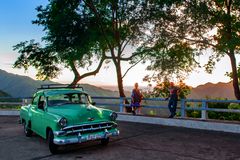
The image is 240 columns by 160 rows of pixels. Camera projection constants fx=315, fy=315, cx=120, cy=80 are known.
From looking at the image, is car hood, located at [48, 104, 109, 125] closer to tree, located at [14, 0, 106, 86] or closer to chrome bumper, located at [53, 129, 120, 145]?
chrome bumper, located at [53, 129, 120, 145]

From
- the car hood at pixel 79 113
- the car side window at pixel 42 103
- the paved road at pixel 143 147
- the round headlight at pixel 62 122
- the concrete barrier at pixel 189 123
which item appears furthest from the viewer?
the concrete barrier at pixel 189 123

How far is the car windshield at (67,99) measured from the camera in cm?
1038

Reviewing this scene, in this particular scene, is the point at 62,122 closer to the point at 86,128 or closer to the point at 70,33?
the point at 86,128

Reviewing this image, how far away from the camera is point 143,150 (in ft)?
31.1

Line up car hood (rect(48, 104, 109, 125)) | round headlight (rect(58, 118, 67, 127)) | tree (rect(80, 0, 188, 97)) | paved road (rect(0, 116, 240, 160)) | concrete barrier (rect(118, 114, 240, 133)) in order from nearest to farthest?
paved road (rect(0, 116, 240, 160)) → round headlight (rect(58, 118, 67, 127)) → car hood (rect(48, 104, 109, 125)) → concrete barrier (rect(118, 114, 240, 133)) → tree (rect(80, 0, 188, 97))

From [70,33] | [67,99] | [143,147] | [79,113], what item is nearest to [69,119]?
[79,113]

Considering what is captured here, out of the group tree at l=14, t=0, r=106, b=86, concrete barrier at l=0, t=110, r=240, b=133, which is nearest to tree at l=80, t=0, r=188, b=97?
tree at l=14, t=0, r=106, b=86

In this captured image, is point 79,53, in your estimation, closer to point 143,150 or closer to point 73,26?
point 73,26

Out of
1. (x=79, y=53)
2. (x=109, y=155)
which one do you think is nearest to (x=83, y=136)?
(x=109, y=155)

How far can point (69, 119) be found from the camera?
9039 mm

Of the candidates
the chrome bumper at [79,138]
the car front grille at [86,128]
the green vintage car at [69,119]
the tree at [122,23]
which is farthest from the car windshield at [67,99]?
the tree at [122,23]

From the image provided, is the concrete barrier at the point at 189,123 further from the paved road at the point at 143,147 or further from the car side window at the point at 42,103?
the car side window at the point at 42,103

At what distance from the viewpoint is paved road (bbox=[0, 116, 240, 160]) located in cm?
878

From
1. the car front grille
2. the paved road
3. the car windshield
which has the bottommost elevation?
the paved road
